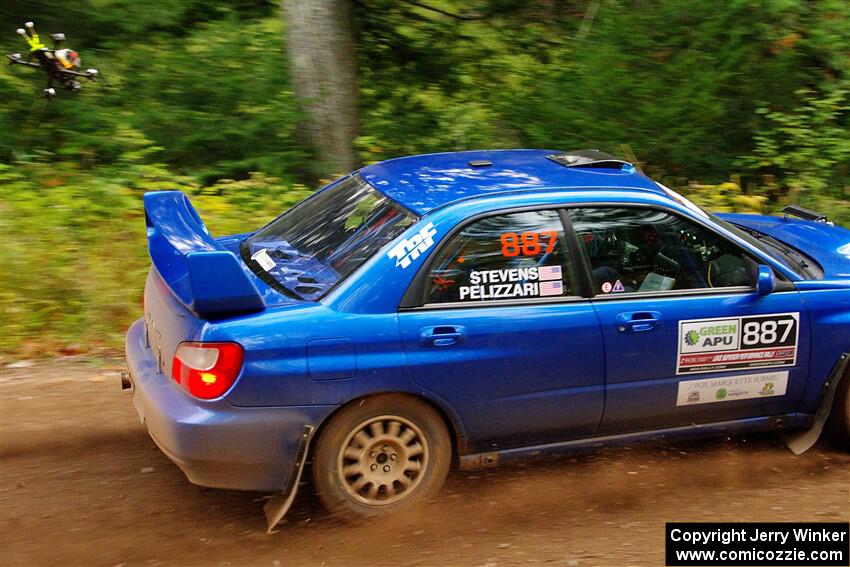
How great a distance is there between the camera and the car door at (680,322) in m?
4.36

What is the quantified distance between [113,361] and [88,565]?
95.2 inches

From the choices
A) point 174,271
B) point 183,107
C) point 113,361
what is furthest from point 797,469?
point 183,107

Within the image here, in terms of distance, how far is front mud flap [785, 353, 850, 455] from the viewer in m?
4.66

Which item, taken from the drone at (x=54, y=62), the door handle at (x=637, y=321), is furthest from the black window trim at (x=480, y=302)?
the drone at (x=54, y=62)

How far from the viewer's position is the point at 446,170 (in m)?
4.79

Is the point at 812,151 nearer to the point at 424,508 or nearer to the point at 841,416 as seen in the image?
the point at 841,416

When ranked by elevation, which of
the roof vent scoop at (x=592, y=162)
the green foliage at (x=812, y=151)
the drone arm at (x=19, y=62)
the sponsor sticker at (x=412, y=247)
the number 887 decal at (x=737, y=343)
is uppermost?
the roof vent scoop at (x=592, y=162)

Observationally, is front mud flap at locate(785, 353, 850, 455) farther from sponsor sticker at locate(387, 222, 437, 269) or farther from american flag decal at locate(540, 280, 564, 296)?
sponsor sticker at locate(387, 222, 437, 269)

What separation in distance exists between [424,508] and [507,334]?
92 centimetres

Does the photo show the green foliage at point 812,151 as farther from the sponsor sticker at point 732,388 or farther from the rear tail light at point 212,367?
the rear tail light at point 212,367

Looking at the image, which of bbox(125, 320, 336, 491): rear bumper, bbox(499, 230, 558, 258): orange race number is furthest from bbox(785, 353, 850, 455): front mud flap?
bbox(125, 320, 336, 491): rear bumper

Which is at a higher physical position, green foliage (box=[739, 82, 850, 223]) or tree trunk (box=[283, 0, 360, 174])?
tree trunk (box=[283, 0, 360, 174])

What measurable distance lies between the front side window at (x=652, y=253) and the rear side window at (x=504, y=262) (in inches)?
5.8

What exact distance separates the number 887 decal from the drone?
6.93 meters
